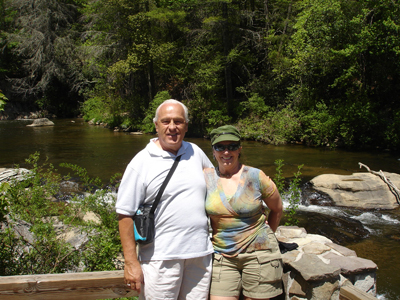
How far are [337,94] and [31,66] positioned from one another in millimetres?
24335

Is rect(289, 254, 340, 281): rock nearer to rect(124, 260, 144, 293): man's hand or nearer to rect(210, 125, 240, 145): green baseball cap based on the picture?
rect(210, 125, 240, 145): green baseball cap

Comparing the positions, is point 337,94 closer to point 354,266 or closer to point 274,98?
point 274,98

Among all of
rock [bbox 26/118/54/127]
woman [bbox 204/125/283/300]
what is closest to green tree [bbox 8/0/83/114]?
rock [bbox 26/118/54/127]

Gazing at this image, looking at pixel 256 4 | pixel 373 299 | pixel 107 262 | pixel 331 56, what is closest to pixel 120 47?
pixel 256 4

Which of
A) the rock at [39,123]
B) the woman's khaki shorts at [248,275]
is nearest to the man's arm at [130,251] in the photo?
the woman's khaki shorts at [248,275]

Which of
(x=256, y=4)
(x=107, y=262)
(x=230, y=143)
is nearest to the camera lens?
(x=230, y=143)

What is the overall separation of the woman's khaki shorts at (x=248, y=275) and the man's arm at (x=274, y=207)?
0.34 metres

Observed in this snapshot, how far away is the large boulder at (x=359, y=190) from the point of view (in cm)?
825

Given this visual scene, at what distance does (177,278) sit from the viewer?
2.29 m

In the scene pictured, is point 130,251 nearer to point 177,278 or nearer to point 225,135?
point 177,278

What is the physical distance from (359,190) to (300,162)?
4.06 m

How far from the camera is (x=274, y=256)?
2.47m

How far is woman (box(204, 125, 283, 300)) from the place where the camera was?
7.93 feet

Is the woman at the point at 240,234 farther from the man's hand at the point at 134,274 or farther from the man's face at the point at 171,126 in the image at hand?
the man's hand at the point at 134,274
